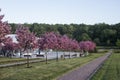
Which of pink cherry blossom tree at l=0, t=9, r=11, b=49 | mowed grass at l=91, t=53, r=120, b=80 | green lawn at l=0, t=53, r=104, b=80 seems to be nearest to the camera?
pink cherry blossom tree at l=0, t=9, r=11, b=49

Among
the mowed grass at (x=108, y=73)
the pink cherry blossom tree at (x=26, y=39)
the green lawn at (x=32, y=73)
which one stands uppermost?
the pink cherry blossom tree at (x=26, y=39)

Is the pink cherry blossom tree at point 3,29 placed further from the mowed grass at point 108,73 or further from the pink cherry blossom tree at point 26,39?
the pink cherry blossom tree at point 26,39

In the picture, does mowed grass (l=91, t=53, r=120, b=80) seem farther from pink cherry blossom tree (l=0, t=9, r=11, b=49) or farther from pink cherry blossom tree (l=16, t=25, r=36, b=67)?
pink cherry blossom tree (l=16, t=25, r=36, b=67)

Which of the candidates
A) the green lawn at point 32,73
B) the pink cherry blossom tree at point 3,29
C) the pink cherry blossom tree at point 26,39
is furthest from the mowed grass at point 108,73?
the pink cherry blossom tree at point 26,39

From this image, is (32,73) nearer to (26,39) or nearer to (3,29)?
(3,29)

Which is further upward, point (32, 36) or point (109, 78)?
point (32, 36)

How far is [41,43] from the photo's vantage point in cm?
6569

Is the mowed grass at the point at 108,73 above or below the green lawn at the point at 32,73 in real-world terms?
below

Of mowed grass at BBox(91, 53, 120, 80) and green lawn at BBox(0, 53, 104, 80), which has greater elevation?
green lawn at BBox(0, 53, 104, 80)

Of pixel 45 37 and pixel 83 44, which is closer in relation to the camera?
pixel 45 37

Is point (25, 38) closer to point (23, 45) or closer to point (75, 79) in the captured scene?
point (23, 45)

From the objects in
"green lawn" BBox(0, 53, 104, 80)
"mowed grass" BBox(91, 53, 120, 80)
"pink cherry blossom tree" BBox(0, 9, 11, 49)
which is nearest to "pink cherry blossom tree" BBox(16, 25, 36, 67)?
"green lawn" BBox(0, 53, 104, 80)

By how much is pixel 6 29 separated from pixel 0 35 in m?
2.25

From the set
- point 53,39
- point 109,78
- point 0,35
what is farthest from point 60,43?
point 0,35
